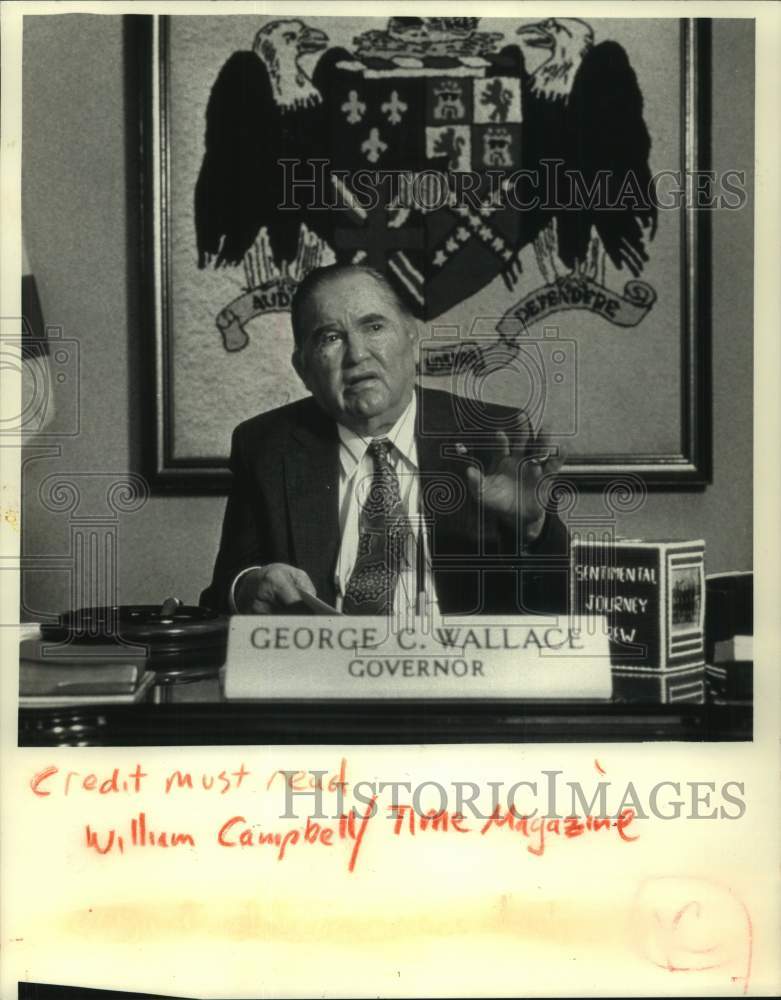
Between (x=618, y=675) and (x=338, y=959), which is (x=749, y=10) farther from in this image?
(x=338, y=959)

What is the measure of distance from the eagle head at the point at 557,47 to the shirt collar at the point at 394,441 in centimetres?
34

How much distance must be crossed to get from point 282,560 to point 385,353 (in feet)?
0.78

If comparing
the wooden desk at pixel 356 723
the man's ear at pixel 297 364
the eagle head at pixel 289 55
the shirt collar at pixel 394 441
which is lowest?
the wooden desk at pixel 356 723

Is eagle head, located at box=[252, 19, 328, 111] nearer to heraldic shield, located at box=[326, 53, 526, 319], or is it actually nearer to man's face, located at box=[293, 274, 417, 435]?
heraldic shield, located at box=[326, 53, 526, 319]

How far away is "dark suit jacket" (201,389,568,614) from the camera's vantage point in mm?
1123

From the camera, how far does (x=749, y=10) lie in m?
1.14

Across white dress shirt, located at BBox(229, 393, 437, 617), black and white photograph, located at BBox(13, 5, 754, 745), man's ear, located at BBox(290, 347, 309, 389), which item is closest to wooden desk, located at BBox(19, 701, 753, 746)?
black and white photograph, located at BBox(13, 5, 754, 745)

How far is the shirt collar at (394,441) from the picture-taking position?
1.14 metres

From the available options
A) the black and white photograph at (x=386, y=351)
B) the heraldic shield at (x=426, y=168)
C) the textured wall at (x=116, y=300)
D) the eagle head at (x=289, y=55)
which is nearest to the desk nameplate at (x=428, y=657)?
the black and white photograph at (x=386, y=351)

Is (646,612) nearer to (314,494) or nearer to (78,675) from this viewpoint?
(314,494)

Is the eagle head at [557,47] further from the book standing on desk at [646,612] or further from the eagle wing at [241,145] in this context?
the book standing on desk at [646,612]

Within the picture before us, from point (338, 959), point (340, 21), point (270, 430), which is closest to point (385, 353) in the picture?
point (270, 430)

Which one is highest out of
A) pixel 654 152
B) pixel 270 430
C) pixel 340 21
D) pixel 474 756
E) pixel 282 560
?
pixel 340 21

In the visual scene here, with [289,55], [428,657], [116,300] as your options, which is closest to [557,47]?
[289,55]
